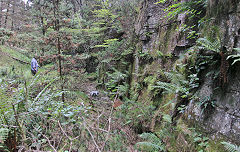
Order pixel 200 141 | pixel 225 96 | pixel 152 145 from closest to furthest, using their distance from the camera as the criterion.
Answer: pixel 225 96 → pixel 200 141 → pixel 152 145

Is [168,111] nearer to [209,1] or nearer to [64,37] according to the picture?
[209,1]

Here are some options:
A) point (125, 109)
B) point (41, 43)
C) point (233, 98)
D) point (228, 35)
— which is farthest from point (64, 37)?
point (233, 98)

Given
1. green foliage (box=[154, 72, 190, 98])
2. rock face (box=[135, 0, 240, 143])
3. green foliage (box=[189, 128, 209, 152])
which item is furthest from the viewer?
green foliage (box=[154, 72, 190, 98])

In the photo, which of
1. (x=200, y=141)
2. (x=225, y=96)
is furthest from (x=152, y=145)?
(x=225, y=96)

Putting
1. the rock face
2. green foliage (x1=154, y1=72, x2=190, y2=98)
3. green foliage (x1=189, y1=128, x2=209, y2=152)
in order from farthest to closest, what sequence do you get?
green foliage (x1=154, y1=72, x2=190, y2=98) → green foliage (x1=189, y1=128, x2=209, y2=152) → the rock face

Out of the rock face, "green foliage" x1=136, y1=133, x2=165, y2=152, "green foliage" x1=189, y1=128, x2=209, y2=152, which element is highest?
the rock face

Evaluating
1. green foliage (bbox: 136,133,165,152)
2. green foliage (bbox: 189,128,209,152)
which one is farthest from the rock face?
green foliage (bbox: 136,133,165,152)

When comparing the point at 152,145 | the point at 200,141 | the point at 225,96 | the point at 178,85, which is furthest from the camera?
the point at 178,85

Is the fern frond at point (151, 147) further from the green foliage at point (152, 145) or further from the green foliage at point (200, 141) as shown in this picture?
the green foliage at point (200, 141)

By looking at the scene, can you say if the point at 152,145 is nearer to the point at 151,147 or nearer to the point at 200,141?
the point at 151,147

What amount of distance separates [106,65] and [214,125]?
6.80m

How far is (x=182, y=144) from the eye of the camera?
282 cm

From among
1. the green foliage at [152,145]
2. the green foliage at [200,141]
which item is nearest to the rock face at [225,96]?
the green foliage at [200,141]

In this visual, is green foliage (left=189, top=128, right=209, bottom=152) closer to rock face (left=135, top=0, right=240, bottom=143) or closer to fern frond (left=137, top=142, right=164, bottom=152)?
rock face (left=135, top=0, right=240, bottom=143)
